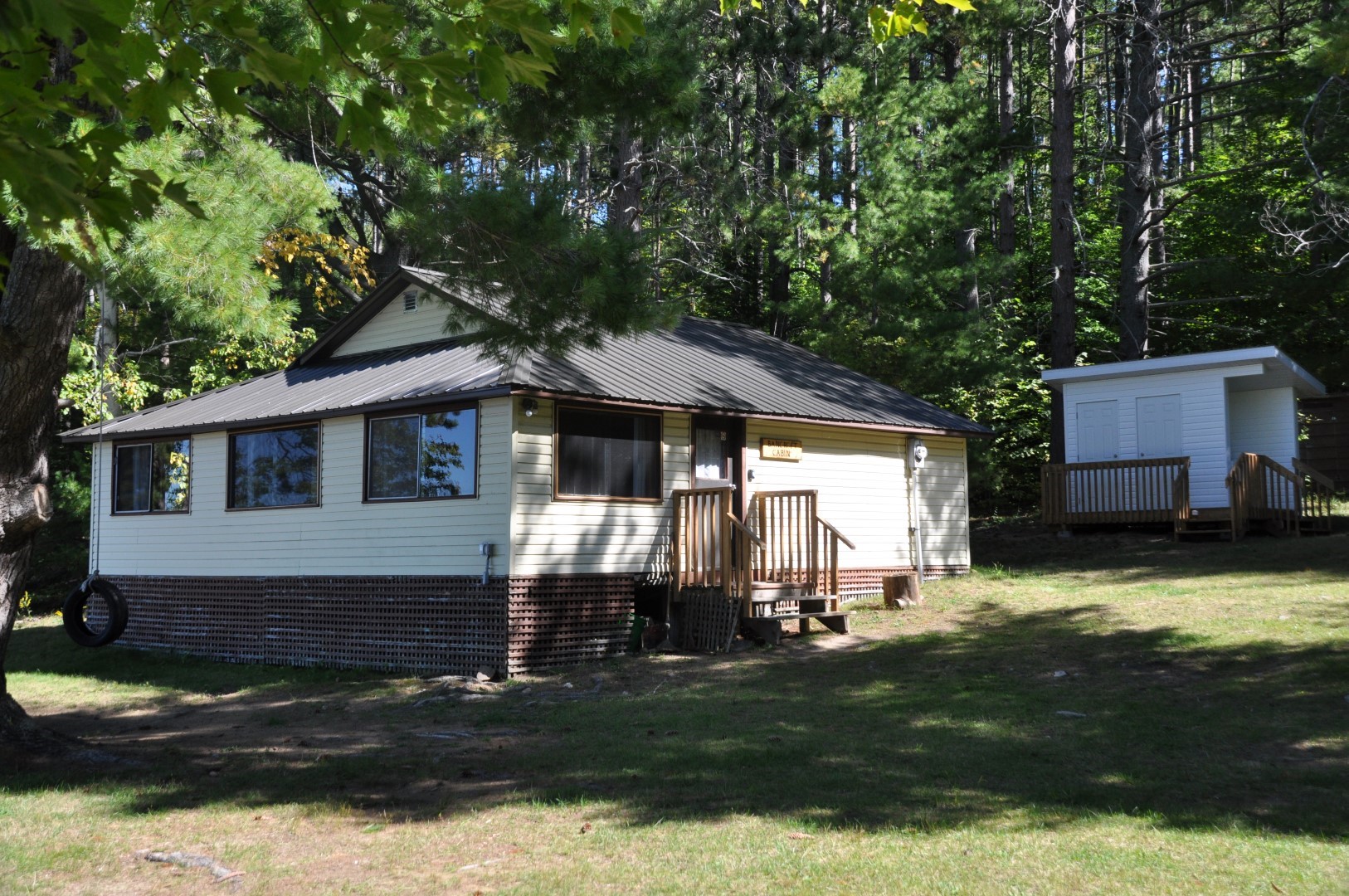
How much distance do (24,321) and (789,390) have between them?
35.2 ft

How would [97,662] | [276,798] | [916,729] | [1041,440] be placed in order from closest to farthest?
[276,798], [916,729], [97,662], [1041,440]

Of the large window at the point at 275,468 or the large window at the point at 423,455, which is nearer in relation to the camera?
the large window at the point at 423,455

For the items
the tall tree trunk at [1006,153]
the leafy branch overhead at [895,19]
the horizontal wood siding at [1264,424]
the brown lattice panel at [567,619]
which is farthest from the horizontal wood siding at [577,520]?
the tall tree trunk at [1006,153]

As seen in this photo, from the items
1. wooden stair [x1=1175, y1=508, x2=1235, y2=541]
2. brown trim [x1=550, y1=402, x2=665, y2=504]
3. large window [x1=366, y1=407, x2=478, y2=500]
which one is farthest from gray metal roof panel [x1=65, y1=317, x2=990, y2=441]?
wooden stair [x1=1175, y1=508, x2=1235, y2=541]

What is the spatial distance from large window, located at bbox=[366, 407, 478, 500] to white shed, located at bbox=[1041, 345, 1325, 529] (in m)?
11.9

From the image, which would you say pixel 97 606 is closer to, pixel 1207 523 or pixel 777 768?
pixel 777 768

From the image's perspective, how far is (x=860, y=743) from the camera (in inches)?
337

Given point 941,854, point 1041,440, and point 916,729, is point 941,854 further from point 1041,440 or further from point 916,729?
point 1041,440

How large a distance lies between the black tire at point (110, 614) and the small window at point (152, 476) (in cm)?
194

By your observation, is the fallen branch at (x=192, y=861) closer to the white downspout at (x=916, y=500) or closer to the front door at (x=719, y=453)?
the front door at (x=719, y=453)

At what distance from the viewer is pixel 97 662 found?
15875mm

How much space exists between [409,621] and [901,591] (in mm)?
6158

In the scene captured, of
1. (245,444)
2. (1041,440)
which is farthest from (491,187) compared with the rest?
(1041,440)

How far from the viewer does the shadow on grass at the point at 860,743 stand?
6906 millimetres
